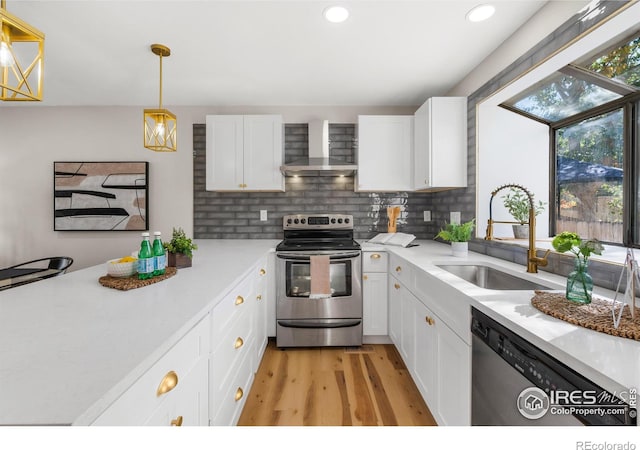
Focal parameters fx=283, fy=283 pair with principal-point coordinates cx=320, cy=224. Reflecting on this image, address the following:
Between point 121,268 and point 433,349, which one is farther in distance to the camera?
point 433,349

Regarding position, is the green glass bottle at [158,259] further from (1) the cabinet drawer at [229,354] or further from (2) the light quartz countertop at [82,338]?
(1) the cabinet drawer at [229,354]

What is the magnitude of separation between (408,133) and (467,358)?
2.25 m

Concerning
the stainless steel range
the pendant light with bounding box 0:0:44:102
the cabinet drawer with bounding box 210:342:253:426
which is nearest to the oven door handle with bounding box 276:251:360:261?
the stainless steel range

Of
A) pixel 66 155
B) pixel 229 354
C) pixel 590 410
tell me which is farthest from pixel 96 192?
pixel 590 410

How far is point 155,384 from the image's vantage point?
723mm

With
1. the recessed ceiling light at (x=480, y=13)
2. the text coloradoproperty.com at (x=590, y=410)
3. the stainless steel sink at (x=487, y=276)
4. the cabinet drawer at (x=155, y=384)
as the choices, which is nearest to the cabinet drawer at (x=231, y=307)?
the cabinet drawer at (x=155, y=384)

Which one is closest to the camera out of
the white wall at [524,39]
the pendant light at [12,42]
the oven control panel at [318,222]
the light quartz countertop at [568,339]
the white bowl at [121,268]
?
the light quartz countertop at [568,339]

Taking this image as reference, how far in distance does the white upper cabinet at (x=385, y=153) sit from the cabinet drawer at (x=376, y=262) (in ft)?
2.37

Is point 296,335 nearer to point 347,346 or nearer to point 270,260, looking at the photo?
point 347,346

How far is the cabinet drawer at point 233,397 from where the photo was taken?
4.07 ft

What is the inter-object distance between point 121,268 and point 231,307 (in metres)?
0.53

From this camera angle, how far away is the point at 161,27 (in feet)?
5.96

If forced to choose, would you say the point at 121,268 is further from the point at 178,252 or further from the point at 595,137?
the point at 595,137
